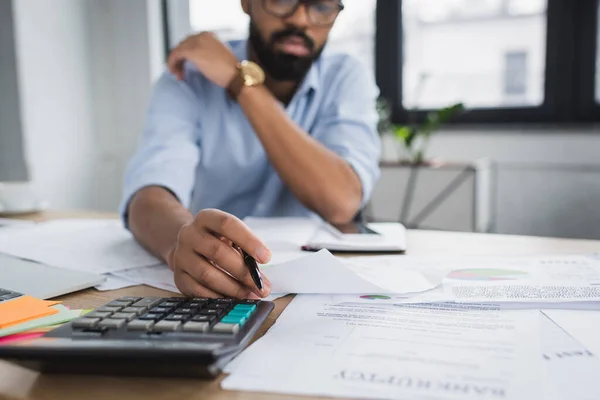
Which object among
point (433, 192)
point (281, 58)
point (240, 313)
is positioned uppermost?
point (281, 58)

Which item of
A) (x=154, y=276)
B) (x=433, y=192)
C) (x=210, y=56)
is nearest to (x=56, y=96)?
(x=210, y=56)

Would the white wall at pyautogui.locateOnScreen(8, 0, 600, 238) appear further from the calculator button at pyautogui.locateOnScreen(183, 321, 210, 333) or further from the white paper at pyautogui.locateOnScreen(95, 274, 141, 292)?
the calculator button at pyautogui.locateOnScreen(183, 321, 210, 333)

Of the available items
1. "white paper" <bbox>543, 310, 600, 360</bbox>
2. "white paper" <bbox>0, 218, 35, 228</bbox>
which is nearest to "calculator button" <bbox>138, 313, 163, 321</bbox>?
"white paper" <bbox>543, 310, 600, 360</bbox>

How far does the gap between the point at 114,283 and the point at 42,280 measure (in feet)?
0.25

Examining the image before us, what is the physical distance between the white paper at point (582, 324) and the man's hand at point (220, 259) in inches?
10.2

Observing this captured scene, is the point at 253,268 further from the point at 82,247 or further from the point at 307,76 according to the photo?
the point at 307,76

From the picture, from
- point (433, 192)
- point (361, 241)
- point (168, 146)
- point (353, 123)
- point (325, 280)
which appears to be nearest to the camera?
point (325, 280)

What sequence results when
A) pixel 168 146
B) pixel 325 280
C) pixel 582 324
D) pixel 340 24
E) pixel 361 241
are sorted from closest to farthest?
pixel 582 324 → pixel 325 280 → pixel 361 241 → pixel 168 146 → pixel 340 24

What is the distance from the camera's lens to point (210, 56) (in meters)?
1.07

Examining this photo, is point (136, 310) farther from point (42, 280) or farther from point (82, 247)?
point (82, 247)

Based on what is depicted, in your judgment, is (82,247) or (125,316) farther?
(82,247)

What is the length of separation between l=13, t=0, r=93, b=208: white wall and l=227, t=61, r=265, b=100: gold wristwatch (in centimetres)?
151

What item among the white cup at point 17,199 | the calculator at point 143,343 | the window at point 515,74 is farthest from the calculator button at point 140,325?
the window at point 515,74

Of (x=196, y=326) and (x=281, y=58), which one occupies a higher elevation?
(x=281, y=58)
